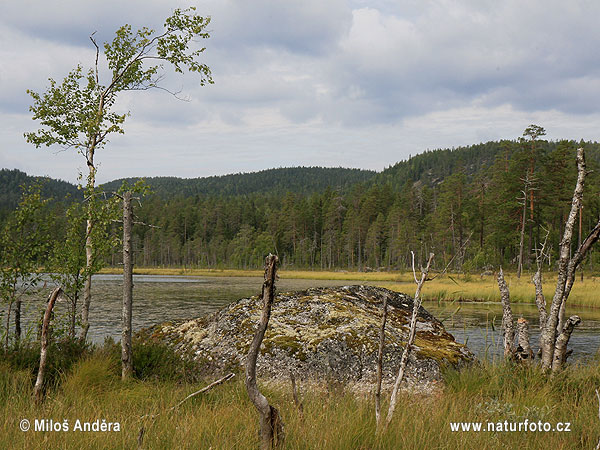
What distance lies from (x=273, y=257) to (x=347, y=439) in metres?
1.46

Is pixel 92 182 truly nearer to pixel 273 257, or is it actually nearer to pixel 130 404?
pixel 130 404

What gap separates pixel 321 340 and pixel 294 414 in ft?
10.3

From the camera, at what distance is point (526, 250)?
6650 centimetres

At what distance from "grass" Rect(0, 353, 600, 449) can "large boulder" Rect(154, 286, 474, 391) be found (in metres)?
1.00

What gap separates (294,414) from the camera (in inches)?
154

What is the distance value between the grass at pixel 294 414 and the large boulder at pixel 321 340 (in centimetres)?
100

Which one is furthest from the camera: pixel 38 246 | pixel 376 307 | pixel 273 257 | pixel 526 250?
pixel 526 250

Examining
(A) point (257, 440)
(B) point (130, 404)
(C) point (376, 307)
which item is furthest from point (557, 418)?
(C) point (376, 307)

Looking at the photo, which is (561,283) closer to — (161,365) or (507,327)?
(507,327)

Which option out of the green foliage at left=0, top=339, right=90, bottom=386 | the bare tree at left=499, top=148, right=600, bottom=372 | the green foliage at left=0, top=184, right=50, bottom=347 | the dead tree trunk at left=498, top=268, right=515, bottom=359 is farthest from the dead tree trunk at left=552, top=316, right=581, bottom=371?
the green foliage at left=0, top=184, right=50, bottom=347

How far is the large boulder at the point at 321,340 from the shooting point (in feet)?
21.4

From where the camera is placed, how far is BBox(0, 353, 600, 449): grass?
3.20 metres

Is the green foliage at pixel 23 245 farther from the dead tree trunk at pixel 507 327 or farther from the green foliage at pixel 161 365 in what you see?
the dead tree trunk at pixel 507 327

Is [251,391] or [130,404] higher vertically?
[251,391]
